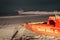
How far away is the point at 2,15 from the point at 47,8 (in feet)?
5.10

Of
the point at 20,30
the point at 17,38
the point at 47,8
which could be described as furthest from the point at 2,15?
the point at 17,38

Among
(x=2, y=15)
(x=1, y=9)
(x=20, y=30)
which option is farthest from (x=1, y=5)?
(x=20, y=30)

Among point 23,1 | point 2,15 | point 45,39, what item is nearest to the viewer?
point 45,39

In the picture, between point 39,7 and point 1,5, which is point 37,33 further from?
point 1,5

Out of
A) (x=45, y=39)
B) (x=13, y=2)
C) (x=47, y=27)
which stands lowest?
(x=45, y=39)

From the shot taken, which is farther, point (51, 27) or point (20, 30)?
point (20, 30)

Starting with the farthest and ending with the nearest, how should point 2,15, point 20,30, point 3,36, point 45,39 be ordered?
point 2,15, point 20,30, point 3,36, point 45,39

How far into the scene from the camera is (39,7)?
6.39 metres

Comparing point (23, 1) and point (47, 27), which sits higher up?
point (23, 1)

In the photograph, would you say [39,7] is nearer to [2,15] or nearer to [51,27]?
[2,15]

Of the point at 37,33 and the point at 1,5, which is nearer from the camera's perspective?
the point at 37,33

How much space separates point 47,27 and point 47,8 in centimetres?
297

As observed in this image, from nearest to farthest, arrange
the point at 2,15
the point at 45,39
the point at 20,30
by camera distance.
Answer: the point at 45,39 → the point at 20,30 → the point at 2,15

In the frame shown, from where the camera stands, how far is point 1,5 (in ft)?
21.6
